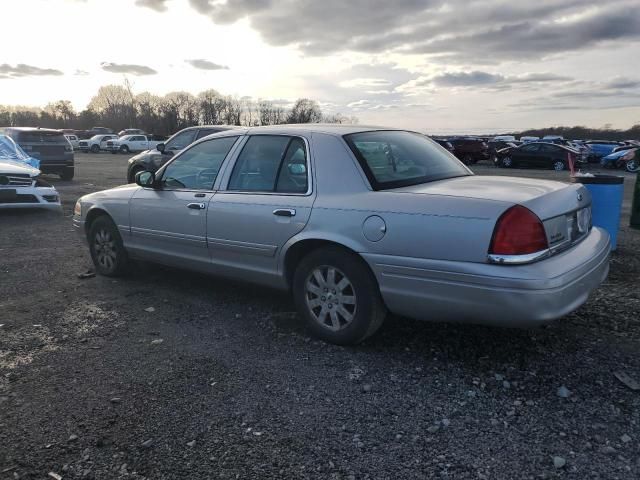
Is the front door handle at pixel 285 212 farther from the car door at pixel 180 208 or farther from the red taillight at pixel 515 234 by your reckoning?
the red taillight at pixel 515 234

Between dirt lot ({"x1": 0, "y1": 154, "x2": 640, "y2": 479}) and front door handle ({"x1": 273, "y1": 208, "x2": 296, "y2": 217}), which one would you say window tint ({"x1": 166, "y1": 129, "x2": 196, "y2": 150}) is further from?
front door handle ({"x1": 273, "y1": 208, "x2": 296, "y2": 217})

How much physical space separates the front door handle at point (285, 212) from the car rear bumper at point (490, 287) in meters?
A: 0.76

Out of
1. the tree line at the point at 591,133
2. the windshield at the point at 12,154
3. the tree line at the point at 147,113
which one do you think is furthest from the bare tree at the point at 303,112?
the windshield at the point at 12,154

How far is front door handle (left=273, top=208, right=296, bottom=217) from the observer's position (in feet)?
13.0

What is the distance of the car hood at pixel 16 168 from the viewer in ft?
31.9

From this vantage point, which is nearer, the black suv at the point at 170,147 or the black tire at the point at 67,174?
the black suv at the point at 170,147

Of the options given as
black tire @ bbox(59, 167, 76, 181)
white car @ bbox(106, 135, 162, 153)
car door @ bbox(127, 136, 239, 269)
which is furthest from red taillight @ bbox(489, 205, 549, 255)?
white car @ bbox(106, 135, 162, 153)

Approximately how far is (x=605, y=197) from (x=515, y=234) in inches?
154

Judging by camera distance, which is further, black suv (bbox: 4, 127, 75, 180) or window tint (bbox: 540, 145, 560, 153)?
window tint (bbox: 540, 145, 560, 153)

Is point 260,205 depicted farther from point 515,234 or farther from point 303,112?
point 303,112

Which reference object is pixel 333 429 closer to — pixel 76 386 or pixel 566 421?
pixel 566 421

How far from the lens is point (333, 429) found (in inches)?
114

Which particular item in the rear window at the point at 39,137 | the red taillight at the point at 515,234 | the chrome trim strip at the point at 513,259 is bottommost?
the chrome trim strip at the point at 513,259

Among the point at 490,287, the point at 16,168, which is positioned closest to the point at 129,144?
the point at 16,168
